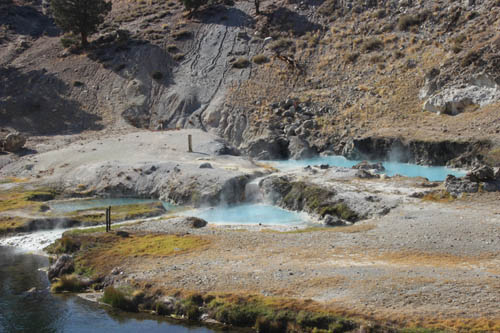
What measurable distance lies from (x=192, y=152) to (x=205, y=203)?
1318 centimetres

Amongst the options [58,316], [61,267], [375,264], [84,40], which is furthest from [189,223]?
[84,40]

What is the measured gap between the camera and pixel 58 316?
2112cm

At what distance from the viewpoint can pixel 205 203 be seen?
137 ft

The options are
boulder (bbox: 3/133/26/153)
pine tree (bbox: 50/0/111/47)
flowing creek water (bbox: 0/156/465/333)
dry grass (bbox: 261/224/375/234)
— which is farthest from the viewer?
pine tree (bbox: 50/0/111/47)

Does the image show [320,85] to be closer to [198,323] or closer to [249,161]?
[249,161]

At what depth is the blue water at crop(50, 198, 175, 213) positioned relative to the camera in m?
41.7

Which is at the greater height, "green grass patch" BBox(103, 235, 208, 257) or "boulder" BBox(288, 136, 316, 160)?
"boulder" BBox(288, 136, 316, 160)

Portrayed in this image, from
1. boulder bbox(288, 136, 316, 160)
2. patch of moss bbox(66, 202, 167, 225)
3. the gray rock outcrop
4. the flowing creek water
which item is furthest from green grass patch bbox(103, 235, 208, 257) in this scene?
the gray rock outcrop

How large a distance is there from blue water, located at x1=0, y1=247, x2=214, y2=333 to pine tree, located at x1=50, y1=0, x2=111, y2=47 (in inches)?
2658

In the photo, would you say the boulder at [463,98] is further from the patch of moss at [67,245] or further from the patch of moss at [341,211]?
the patch of moss at [67,245]

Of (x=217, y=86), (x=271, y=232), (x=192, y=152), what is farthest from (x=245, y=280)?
(x=217, y=86)

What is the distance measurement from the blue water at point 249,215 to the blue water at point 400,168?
11.1m

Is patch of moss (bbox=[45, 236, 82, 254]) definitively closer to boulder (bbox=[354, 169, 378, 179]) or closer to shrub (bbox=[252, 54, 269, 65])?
boulder (bbox=[354, 169, 378, 179])

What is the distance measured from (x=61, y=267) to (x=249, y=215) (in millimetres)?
15600
